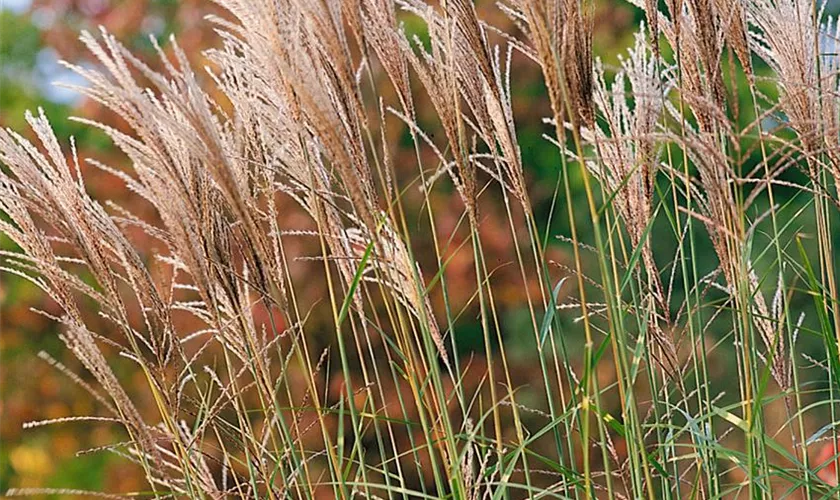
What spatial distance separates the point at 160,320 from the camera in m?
1.64

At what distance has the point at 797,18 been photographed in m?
1.72

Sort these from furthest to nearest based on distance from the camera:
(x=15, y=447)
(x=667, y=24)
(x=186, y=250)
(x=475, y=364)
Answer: (x=15, y=447) < (x=475, y=364) < (x=667, y=24) < (x=186, y=250)

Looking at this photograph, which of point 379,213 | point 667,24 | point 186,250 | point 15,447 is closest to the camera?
point 186,250

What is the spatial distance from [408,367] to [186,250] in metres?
0.41

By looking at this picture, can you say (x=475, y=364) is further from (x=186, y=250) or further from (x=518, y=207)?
(x=186, y=250)

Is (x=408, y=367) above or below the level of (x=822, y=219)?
below

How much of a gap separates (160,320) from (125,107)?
0.32 meters

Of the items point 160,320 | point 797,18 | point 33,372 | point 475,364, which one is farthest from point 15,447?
point 797,18

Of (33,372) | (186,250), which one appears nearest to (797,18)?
(186,250)

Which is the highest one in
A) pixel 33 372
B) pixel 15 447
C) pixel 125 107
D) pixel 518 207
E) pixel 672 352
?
pixel 125 107

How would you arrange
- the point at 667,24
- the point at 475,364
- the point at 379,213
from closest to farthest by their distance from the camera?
the point at 379,213
the point at 667,24
the point at 475,364

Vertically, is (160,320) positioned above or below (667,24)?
below

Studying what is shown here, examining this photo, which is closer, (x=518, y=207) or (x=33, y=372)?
(x=518, y=207)

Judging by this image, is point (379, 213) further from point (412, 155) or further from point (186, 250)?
point (412, 155)
